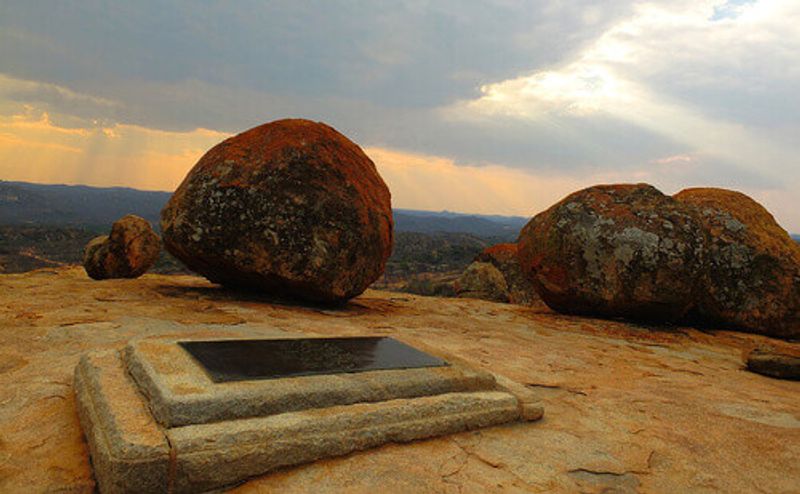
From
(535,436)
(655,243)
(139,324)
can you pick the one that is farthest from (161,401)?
(655,243)

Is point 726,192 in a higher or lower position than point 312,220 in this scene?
higher

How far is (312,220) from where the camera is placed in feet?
21.2

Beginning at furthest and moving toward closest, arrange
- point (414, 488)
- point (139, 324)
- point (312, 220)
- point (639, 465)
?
1. point (312, 220)
2. point (139, 324)
3. point (639, 465)
4. point (414, 488)

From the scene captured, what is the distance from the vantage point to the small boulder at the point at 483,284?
12000mm

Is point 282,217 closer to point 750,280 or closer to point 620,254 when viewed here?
point 620,254

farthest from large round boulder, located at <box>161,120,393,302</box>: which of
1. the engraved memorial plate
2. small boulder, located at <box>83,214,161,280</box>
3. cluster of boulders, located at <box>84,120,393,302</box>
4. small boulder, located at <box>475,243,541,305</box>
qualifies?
small boulder, located at <box>475,243,541,305</box>

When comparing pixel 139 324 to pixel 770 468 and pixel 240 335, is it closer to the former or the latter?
pixel 240 335

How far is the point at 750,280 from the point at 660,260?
6.46 feet

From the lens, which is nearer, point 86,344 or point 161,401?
point 161,401

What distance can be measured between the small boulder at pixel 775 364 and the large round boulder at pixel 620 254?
1992 millimetres

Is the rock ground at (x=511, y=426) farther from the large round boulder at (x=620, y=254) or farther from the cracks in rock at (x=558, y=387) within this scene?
the large round boulder at (x=620, y=254)

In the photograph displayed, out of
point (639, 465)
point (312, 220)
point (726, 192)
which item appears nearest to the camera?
point (639, 465)

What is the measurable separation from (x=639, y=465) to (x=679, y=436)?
25.0 inches

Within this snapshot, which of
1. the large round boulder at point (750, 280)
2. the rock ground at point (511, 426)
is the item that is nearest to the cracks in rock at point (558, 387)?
the rock ground at point (511, 426)
